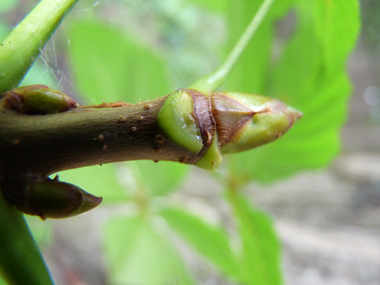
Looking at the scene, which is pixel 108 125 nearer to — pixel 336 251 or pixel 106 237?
pixel 106 237

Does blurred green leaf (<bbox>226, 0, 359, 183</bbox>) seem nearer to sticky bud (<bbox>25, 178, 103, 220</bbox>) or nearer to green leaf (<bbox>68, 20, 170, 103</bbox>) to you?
green leaf (<bbox>68, 20, 170, 103</bbox>)

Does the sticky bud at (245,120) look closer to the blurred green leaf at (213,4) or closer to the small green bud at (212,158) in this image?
the small green bud at (212,158)

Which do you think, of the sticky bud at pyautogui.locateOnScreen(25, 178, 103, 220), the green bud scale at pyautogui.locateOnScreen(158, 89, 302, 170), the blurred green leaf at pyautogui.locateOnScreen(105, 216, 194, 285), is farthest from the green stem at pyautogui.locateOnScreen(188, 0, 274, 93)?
the blurred green leaf at pyautogui.locateOnScreen(105, 216, 194, 285)

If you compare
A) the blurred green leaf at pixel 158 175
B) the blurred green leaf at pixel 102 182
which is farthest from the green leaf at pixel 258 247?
the blurred green leaf at pixel 102 182

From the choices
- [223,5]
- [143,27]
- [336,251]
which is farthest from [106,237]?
[143,27]

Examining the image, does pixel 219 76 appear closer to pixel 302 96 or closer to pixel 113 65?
pixel 302 96
